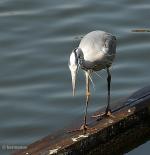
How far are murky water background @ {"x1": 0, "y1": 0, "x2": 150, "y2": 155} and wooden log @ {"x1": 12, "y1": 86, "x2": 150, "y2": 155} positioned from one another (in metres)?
0.22

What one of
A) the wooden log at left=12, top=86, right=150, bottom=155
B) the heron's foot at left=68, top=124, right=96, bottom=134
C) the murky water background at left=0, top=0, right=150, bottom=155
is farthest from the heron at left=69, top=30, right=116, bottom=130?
the murky water background at left=0, top=0, right=150, bottom=155

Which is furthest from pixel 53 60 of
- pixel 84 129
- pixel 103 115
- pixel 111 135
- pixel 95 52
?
pixel 84 129

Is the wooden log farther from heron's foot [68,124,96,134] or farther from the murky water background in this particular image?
the murky water background

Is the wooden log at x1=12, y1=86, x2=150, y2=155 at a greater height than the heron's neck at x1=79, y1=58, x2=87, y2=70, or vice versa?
the heron's neck at x1=79, y1=58, x2=87, y2=70

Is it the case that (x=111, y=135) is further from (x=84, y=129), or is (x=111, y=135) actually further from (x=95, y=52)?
(x=95, y=52)

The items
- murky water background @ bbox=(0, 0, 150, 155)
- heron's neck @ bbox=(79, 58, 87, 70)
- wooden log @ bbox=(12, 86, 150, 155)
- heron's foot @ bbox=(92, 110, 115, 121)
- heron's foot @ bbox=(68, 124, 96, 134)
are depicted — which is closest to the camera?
wooden log @ bbox=(12, 86, 150, 155)

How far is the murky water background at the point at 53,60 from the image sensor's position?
310 inches

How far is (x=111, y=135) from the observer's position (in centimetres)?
596

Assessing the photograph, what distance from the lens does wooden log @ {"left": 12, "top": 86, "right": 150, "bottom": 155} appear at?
5477 millimetres

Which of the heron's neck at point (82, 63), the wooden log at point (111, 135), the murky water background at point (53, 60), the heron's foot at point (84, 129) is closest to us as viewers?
the wooden log at point (111, 135)

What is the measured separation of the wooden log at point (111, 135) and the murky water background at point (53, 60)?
0.22 m

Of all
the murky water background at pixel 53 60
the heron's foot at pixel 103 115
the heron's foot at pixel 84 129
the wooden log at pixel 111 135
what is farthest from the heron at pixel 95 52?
the murky water background at pixel 53 60

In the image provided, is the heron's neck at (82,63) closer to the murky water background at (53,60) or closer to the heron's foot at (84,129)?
the heron's foot at (84,129)

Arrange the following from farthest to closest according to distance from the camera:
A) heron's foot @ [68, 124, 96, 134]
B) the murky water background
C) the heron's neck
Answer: the murky water background → the heron's neck → heron's foot @ [68, 124, 96, 134]
